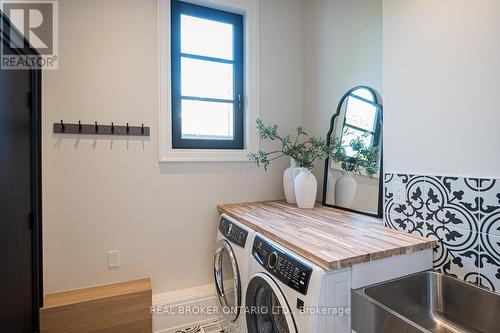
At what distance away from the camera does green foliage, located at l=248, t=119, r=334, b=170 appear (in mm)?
1911

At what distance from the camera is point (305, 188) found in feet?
6.25

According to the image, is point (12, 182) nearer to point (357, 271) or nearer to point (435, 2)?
point (357, 271)

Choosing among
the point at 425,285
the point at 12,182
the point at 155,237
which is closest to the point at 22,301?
the point at 12,182

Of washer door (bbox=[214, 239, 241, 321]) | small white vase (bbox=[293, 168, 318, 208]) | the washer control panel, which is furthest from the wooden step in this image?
small white vase (bbox=[293, 168, 318, 208])

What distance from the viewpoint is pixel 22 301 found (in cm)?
141

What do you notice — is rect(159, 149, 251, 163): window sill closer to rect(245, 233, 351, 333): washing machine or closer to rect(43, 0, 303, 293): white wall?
rect(43, 0, 303, 293): white wall

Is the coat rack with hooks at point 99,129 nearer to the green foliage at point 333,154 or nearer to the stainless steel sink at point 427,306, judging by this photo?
the green foliage at point 333,154

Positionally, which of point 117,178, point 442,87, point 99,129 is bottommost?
point 117,178

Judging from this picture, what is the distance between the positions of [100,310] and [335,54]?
2452 millimetres


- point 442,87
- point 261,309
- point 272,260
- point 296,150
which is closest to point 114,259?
point 261,309

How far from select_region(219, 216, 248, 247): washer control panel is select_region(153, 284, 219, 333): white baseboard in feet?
1.91

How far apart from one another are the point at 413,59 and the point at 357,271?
106 cm

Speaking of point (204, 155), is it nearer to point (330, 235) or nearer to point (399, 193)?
point (330, 235)

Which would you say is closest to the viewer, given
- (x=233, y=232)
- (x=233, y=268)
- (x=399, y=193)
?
(x=399, y=193)
